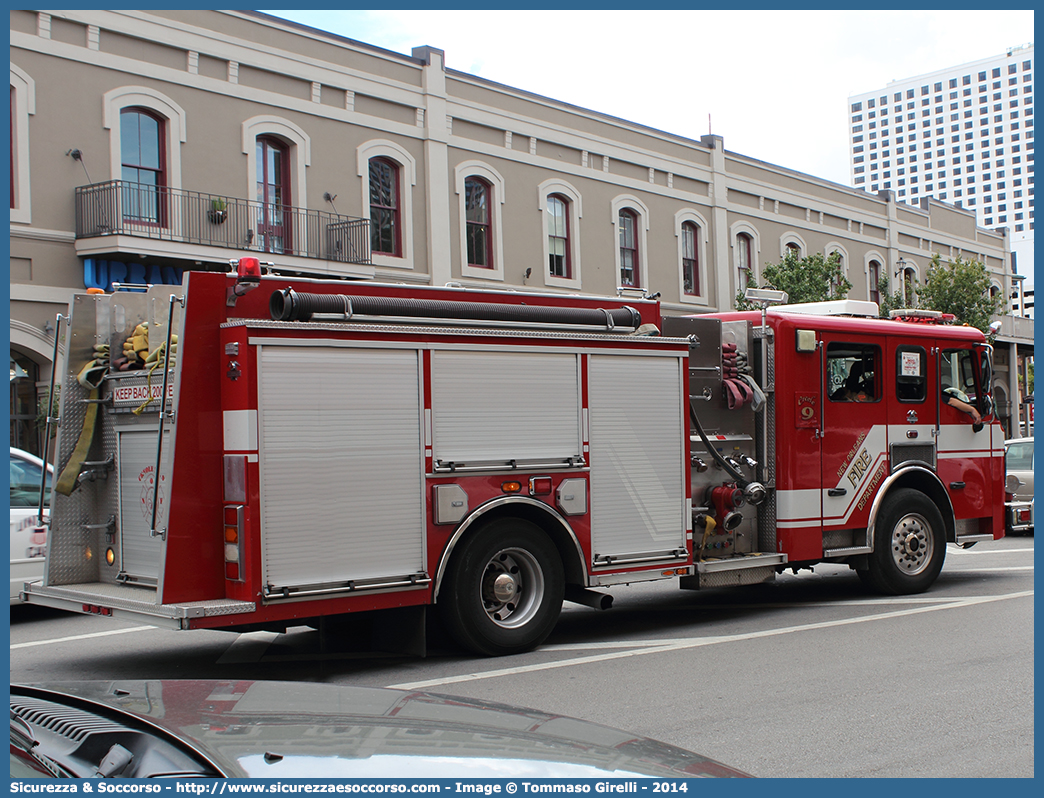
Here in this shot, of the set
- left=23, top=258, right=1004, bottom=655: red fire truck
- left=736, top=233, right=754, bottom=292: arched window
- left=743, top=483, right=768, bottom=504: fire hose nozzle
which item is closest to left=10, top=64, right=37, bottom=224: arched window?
left=23, top=258, right=1004, bottom=655: red fire truck

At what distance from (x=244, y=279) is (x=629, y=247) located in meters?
22.2

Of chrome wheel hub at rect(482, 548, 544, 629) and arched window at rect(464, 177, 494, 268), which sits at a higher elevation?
arched window at rect(464, 177, 494, 268)

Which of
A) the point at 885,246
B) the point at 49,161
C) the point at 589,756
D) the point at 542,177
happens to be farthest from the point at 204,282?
the point at 885,246

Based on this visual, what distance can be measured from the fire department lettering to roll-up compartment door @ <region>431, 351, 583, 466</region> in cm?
336

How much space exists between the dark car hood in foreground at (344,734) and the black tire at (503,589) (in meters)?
4.67

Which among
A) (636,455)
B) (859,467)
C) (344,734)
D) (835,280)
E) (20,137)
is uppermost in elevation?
(20,137)

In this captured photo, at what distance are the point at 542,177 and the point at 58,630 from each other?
1860 cm

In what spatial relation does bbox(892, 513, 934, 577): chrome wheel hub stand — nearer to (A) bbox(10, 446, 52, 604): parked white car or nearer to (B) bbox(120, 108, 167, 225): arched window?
(A) bbox(10, 446, 52, 604): parked white car

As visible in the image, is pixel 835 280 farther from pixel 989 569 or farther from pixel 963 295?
pixel 989 569

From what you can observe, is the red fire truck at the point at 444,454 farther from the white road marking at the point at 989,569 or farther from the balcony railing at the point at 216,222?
the balcony railing at the point at 216,222

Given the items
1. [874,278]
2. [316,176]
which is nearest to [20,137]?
[316,176]

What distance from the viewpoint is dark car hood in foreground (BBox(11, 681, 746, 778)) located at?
2.48 meters

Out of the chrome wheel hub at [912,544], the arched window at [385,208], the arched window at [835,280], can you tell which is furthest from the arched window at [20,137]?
the arched window at [835,280]

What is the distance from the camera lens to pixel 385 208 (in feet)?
76.6
